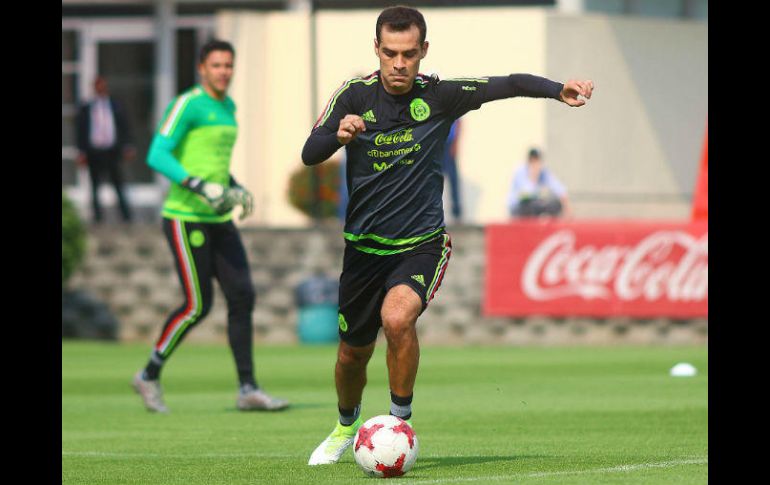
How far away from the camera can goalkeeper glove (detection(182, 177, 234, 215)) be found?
11930 millimetres

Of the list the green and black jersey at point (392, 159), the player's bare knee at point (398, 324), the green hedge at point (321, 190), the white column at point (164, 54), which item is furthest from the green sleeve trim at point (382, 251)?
the white column at point (164, 54)

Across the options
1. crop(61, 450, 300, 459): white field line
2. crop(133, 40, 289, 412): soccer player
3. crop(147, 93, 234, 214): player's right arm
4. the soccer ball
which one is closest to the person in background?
crop(133, 40, 289, 412): soccer player

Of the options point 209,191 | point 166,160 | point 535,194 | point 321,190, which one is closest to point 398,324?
point 209,191

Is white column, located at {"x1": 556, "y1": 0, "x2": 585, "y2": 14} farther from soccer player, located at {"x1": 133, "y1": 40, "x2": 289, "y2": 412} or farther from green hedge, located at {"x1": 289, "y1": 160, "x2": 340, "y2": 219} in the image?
soccer player, located at {"x1": 133, "y1": 40, "x2": 289, "y2": 412}

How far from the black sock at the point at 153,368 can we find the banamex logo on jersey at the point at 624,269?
878 centimetres

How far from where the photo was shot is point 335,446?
28.9 ft

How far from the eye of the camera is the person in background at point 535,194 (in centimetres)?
2116

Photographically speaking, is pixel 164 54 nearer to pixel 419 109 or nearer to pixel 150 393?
pixel 150 393

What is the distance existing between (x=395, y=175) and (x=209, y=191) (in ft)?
11.9

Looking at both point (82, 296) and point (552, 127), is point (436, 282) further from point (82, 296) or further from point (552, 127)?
point (552, 127)

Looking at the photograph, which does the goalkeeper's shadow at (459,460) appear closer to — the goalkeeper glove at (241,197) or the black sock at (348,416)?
the black sock at (348,416)

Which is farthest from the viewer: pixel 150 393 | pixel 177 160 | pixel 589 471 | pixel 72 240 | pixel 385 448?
pixel 72 240
